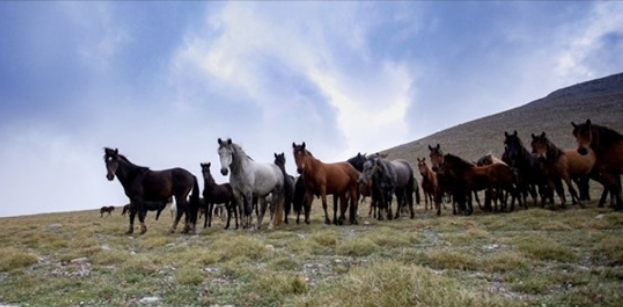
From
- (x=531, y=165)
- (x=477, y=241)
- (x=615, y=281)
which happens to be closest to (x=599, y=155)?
(x=531, y=165)

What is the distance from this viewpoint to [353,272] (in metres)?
5.29

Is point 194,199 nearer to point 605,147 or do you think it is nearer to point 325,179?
point 325,179

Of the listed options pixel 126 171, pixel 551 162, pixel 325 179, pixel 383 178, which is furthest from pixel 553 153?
pixel 126 171

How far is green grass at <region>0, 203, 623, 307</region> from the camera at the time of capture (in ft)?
14.6

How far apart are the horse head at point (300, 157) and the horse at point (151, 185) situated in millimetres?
4412

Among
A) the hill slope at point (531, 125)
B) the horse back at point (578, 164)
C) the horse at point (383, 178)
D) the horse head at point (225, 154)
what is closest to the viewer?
the horse head at point (225, 154)

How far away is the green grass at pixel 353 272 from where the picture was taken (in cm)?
446

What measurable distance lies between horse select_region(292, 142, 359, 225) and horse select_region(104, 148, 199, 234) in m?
4.39

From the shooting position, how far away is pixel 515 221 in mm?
11797

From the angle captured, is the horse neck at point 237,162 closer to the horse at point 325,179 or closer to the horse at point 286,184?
the horse at point 325,179

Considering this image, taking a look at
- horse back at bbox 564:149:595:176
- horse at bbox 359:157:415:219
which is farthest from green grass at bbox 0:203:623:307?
horse back at bbox 564:149:595:176

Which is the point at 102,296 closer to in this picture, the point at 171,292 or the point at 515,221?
the point at 171,292

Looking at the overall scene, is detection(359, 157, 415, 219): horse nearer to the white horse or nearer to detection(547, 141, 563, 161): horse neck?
the white horse

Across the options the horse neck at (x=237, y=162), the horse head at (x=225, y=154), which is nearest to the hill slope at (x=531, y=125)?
the horse neck at (x=237, y=162)
